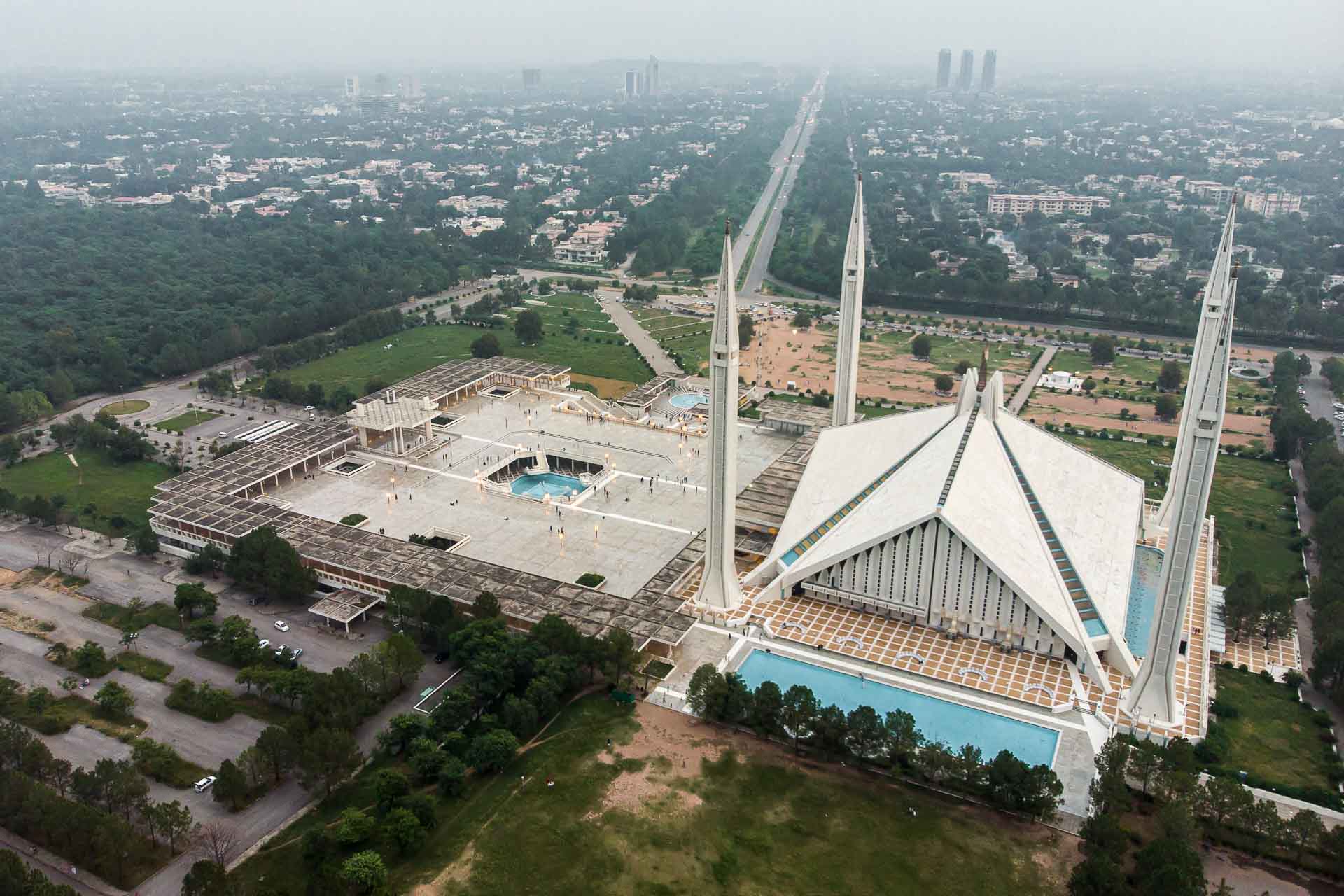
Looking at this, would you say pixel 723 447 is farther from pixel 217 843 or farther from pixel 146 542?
pixel 146 542

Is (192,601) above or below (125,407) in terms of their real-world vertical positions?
above

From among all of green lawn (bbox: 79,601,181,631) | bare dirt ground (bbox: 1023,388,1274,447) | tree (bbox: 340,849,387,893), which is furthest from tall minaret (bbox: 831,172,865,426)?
green lawn (bbox: 79,601,181,631)

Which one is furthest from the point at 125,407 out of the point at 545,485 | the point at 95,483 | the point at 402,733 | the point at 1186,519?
the point at 1186,519

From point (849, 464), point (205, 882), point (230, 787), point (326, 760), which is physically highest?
point (849, 464)

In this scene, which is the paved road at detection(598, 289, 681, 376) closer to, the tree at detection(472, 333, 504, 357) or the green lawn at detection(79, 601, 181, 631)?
the tree at detection(472, 333, 504, 357)

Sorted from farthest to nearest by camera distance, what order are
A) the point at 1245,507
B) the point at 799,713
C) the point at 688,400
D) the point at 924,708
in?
the point at 688,400 → the point at 1245,507 → the point at 924,708 → the point at 799,713

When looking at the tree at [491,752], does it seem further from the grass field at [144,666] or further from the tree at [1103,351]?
the tree at [1103,351]

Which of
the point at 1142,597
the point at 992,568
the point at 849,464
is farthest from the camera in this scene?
the point at 849,464

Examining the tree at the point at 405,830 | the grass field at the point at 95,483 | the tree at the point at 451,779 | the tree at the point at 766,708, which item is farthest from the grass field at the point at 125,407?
the tree at the point at 766,708
